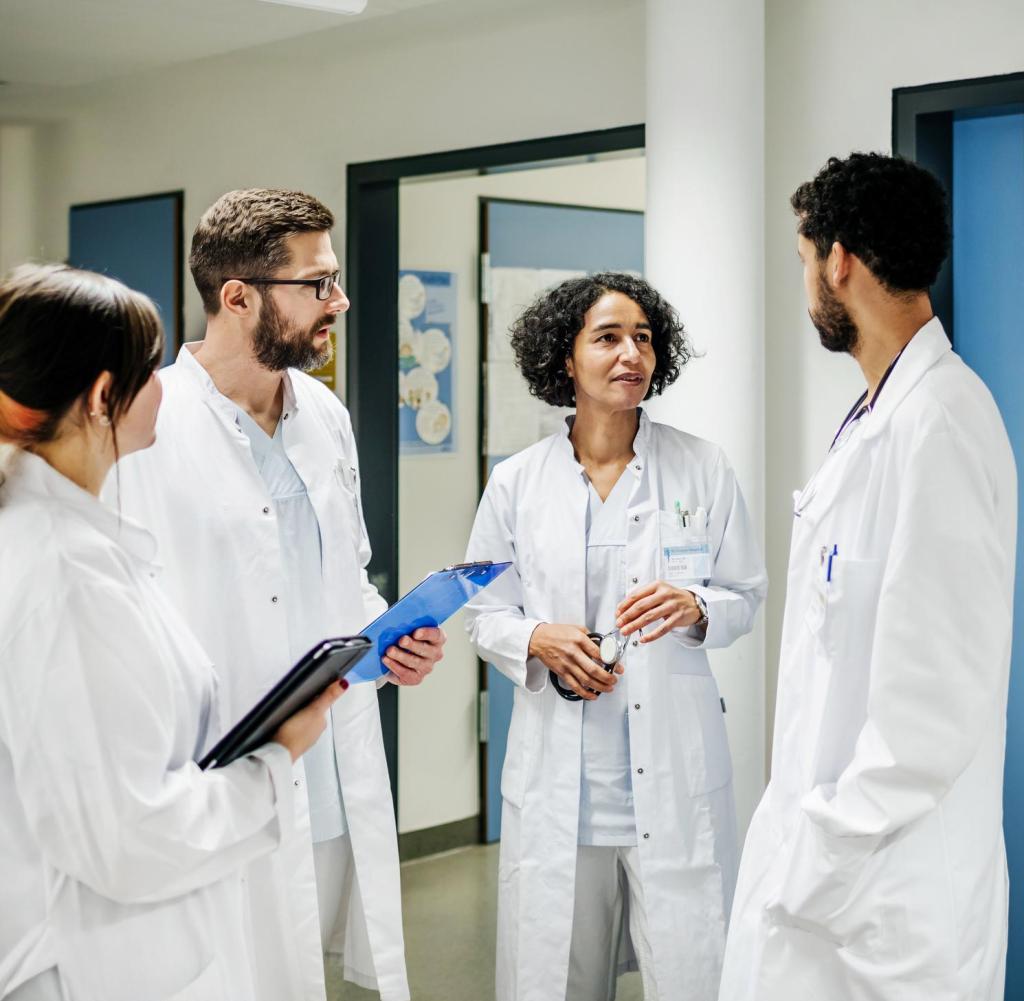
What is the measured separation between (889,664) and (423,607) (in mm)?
814

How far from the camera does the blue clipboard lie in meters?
1.96

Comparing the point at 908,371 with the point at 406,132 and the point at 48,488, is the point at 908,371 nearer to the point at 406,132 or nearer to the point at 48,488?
the point at 48,488

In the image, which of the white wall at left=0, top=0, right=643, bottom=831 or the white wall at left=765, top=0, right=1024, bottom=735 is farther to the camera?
the white wall at left=0, top=0, right=643, bottom=831

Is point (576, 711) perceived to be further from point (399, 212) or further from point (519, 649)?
point (399, 212)

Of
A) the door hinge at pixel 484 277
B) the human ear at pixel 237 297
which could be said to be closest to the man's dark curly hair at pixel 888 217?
the human ear at pixel 237 297

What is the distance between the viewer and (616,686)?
2430mm

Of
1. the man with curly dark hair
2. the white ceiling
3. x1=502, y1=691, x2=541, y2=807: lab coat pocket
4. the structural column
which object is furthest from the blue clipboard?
the white ceiling

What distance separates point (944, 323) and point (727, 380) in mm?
517

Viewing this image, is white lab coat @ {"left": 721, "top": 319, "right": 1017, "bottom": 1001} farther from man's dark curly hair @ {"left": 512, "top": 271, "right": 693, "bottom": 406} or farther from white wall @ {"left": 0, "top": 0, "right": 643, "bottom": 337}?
white wall @ {"left": 0, "top": 0, "right": 643, "bottom": 337}

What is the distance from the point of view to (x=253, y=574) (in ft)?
6.89

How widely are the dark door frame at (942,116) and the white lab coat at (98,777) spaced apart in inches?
80.4

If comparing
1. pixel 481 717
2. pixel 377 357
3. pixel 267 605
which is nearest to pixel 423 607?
pixel 267 605

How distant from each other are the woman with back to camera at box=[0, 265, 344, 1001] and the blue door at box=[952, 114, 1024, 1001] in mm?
2060

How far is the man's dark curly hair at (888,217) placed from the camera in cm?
170
